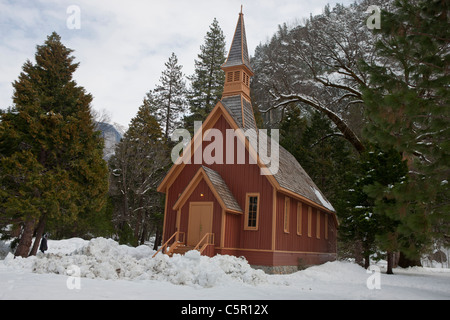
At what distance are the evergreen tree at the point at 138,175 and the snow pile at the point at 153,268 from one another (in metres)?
16.0

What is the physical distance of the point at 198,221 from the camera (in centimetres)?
1533

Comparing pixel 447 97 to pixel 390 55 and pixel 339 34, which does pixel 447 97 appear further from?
pixel 339 34

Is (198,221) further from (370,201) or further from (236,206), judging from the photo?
(370,201)

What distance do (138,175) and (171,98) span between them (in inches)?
484

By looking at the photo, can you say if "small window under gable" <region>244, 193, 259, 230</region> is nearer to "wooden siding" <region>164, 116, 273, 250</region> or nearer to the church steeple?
"wooden siding" <region>164, 116, 273, 250</region>

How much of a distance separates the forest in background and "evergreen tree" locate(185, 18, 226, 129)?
133 millimetres

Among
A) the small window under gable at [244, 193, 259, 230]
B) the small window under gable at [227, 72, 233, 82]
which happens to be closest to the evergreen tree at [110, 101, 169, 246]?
the small window under gable at [227, 72, 233, 82]

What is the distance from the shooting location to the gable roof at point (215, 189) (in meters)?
14.7

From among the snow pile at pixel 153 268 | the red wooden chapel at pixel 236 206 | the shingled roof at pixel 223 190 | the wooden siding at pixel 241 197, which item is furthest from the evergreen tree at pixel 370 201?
the snow pile at pixel 153 268

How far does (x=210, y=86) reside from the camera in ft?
119

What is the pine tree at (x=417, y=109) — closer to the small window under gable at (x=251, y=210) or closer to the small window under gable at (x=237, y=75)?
the small window under gable at (x=251, y=210)

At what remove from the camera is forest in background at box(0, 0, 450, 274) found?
9.32 metres
